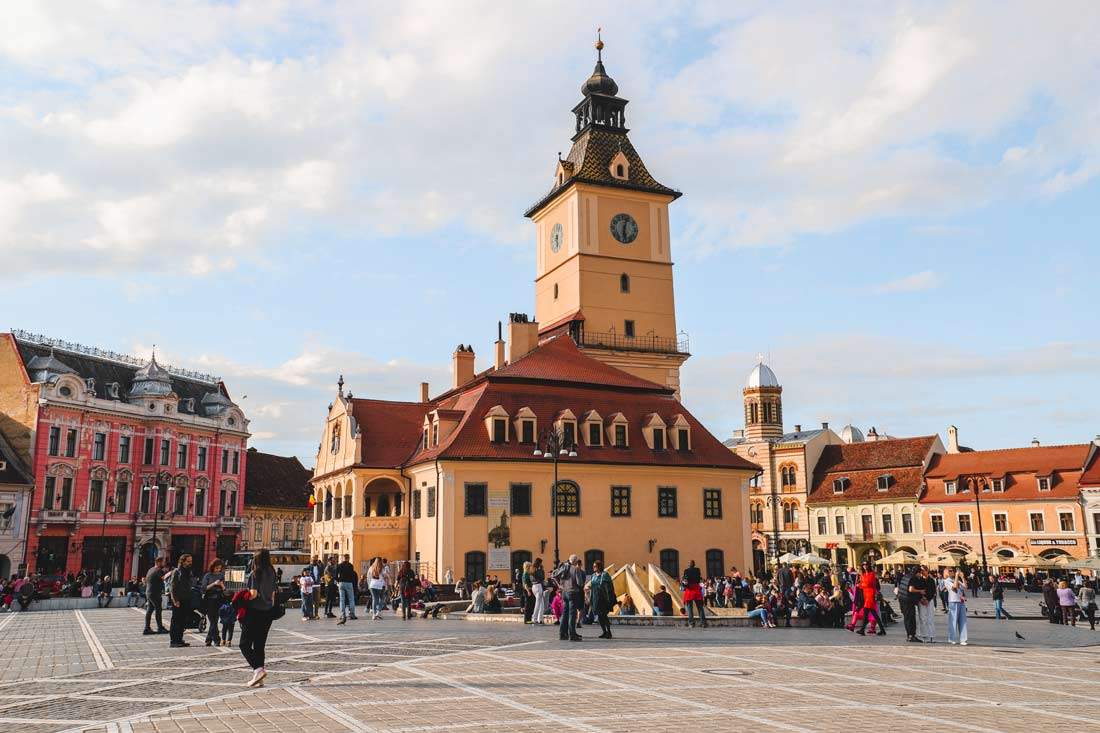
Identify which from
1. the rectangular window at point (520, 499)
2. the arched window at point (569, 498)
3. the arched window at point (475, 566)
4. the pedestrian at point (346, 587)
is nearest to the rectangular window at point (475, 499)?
the rectangular window at point (520, 499)

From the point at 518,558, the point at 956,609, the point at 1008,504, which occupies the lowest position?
the point at 956,609

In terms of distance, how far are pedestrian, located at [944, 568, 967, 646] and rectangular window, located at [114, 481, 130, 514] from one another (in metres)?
54.6

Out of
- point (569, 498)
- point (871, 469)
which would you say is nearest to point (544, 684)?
point (569, 498)

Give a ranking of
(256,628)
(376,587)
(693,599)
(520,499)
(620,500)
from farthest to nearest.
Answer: (620,500) → (520,499) → (376,587) → (693,599) → (256,628)

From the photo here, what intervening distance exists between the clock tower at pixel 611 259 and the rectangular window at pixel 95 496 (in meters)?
30.1

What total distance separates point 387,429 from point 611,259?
20178 millimetres

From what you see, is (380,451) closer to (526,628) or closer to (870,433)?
(526,628)

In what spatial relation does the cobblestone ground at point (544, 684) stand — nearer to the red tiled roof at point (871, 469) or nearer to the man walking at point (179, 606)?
the man walking at point (179, 606)

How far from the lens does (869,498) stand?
76.1 metres

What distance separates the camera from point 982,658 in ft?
54.7

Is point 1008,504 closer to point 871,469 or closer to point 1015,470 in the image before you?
point 1015,470

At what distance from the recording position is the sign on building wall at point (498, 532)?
131 ft

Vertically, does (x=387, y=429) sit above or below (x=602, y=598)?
above

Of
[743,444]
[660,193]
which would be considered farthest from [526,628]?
[743,444]
